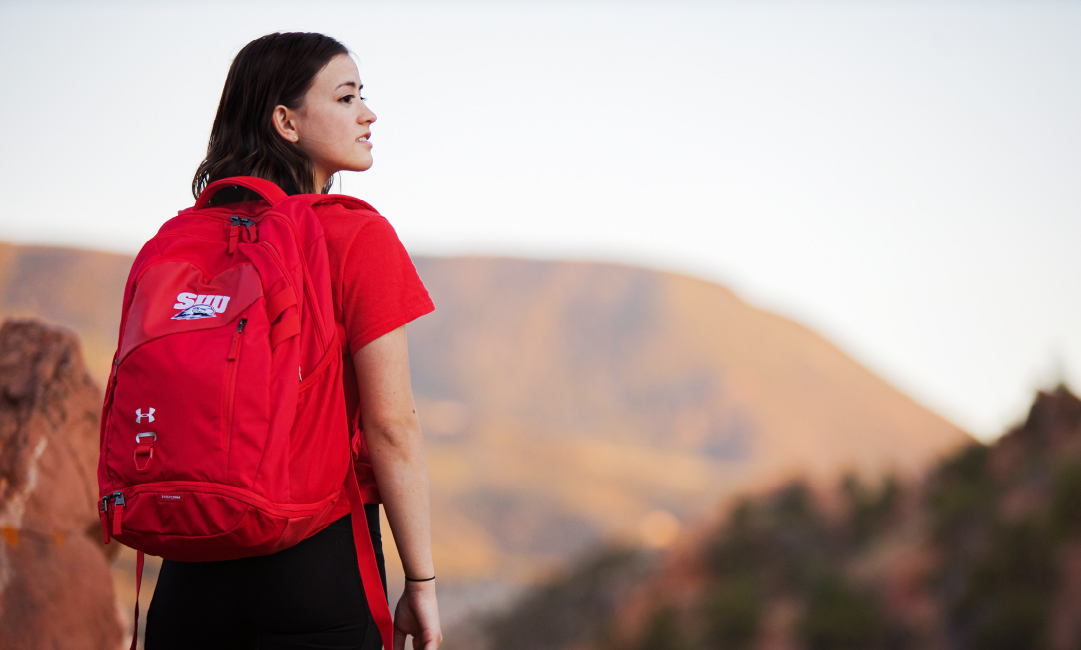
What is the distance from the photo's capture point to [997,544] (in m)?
9.87

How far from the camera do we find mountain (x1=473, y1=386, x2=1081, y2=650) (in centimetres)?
937

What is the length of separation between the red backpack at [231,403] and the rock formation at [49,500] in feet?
5.64

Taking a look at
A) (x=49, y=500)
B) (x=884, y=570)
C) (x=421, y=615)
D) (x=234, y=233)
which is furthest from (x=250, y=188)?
(x=884, y=570)

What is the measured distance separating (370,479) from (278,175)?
62 centimetres

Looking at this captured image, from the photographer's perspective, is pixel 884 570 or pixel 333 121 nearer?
pixel 333 121

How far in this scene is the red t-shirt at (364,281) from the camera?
4.92 feet

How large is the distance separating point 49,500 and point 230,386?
2111 mm

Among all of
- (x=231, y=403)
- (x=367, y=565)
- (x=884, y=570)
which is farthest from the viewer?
(x=884, y=570)

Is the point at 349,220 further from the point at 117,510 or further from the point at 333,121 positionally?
the point at 117,510

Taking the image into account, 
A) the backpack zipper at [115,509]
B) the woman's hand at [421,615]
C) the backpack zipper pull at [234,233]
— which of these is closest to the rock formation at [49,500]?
the backpack zipper at [115,509]

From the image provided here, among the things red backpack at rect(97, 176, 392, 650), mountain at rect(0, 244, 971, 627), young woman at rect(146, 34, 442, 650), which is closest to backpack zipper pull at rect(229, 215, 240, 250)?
red backpack at rect(97, 176, 392, 650)

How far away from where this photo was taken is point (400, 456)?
153 cm

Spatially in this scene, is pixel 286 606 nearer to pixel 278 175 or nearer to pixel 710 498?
pixel 278 175

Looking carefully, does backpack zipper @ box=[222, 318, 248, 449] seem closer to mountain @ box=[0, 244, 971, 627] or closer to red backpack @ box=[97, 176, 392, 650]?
red backpack @ box=[97, 176, 392, 650]
